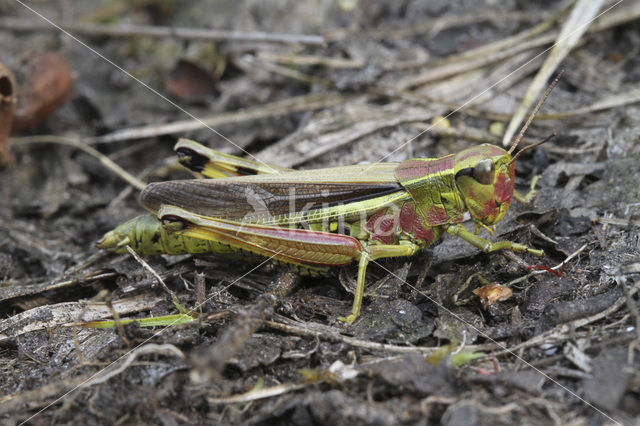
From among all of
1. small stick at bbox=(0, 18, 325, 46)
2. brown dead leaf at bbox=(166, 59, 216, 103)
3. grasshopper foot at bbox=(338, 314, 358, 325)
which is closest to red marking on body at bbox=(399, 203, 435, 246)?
grasshopper foot at bbox=(338, 314, 358, 325)

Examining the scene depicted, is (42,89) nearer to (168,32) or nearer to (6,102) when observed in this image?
(6,102)

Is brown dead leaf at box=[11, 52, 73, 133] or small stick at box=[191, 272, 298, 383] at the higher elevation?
brown dead leaf at box=[11, 52, 73, 133]

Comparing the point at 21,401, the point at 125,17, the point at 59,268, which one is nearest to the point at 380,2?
the point at 125,17

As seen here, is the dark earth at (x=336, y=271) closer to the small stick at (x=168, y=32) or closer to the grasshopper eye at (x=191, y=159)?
the small stick at (x=168, y=32)

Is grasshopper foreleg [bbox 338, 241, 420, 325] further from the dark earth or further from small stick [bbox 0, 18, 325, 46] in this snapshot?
small stick [bbox 0, 18, 325, 46]

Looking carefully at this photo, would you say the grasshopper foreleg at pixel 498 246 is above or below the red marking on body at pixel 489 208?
below

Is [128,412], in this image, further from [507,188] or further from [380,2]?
[380,2]

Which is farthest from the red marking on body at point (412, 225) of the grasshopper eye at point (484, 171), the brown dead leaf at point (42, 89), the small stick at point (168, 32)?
the brown dead leaf at point (42, 89)

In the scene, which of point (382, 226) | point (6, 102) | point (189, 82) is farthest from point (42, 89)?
point (382, 226)
